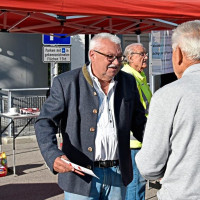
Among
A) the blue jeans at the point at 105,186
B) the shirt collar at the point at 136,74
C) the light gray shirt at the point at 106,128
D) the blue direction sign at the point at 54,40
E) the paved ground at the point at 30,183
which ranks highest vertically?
the blue direction sign at the point at 54,40

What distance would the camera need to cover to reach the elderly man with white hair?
183 centimetres

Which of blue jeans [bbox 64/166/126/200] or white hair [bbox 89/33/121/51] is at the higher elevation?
white hair [bbox 89/33/121/51]

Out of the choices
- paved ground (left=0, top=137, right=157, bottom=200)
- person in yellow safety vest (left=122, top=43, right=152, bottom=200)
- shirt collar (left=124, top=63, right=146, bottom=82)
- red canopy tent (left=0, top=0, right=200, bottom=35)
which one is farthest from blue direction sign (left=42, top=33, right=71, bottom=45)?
shirt collar (left=124, top=63, right=146, bottom=82)

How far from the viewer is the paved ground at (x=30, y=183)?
5.91 metres

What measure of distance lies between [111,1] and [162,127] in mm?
3790

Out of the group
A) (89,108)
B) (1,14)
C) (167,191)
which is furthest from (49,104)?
(1,14)

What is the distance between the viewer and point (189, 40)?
1.93 m

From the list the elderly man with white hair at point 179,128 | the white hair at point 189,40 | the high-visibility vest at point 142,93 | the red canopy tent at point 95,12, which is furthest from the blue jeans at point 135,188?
the white hair at point 189,40

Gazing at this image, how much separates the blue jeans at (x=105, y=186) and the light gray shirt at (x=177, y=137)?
900 mm

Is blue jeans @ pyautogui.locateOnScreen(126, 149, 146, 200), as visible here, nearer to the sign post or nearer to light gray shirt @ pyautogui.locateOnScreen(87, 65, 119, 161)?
light gray shirt @ pyautogui.locateOnScreen(87, 65, 119, 161)

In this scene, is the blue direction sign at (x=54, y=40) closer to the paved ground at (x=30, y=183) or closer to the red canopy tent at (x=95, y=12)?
the red canopy tent at (x=95, y=12)

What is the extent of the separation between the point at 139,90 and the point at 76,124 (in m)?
1.57

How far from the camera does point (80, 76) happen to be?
9.86 ft

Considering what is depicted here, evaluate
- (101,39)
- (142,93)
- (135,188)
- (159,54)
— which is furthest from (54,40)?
(101,39)
